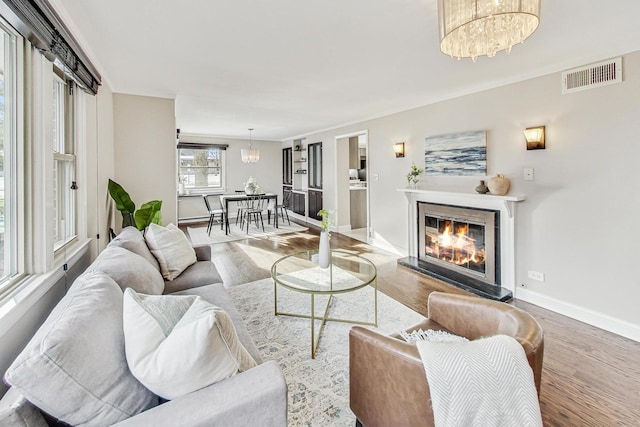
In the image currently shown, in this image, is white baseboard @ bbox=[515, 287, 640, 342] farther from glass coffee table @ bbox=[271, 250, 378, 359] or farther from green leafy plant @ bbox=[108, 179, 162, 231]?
green leafy plant @ bbox=[108, 179, 162, 231]

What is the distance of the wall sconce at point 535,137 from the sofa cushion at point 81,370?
11.8 ft

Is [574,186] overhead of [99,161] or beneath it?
beneath

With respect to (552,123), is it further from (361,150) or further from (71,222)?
(361,150)

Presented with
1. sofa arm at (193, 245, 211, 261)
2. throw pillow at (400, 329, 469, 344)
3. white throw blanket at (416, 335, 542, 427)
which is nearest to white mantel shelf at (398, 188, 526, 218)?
throw pillow at (400, 329, 469, 344)

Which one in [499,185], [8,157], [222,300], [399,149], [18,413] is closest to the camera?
[18,413]

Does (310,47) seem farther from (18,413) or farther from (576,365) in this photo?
(576,365)

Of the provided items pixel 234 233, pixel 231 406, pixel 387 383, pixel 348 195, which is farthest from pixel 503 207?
pixel 234 233

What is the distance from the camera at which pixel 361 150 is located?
837cm

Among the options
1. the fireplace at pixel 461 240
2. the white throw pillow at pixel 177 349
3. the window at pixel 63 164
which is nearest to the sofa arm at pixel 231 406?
the white throw pillow at pixel 177 349

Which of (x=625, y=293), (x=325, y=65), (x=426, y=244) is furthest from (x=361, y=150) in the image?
(x=625, y=293)

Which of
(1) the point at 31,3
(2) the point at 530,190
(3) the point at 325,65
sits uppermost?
(3) the point at 325,65

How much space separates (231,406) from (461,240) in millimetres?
3522

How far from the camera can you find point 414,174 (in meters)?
4.33

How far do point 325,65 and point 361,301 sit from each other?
235cm
